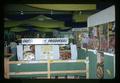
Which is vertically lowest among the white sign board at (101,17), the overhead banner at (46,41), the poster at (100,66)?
the poster at (100,66)

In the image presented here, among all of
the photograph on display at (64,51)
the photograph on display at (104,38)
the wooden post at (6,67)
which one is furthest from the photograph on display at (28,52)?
the photograph on display at (104,38)

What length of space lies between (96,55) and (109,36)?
230 mm

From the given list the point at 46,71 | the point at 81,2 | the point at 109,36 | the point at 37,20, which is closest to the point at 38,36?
the point at 37,20

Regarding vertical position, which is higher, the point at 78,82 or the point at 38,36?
the point at 38,36

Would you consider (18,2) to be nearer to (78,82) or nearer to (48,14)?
(48,14)

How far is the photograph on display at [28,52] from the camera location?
7.84 ft

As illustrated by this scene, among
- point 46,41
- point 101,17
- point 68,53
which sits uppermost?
point 101,17

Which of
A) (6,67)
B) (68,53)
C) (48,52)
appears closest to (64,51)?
(68,53)

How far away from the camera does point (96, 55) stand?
2.46m

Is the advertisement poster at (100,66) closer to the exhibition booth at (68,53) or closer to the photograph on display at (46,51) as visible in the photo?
the exhibition booth at (68,53)

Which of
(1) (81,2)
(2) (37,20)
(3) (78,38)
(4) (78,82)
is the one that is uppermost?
(1) (81,2)

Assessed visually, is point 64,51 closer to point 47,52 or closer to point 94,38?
point 47,52

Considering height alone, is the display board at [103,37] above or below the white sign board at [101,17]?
below

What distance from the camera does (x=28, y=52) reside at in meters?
2.39
